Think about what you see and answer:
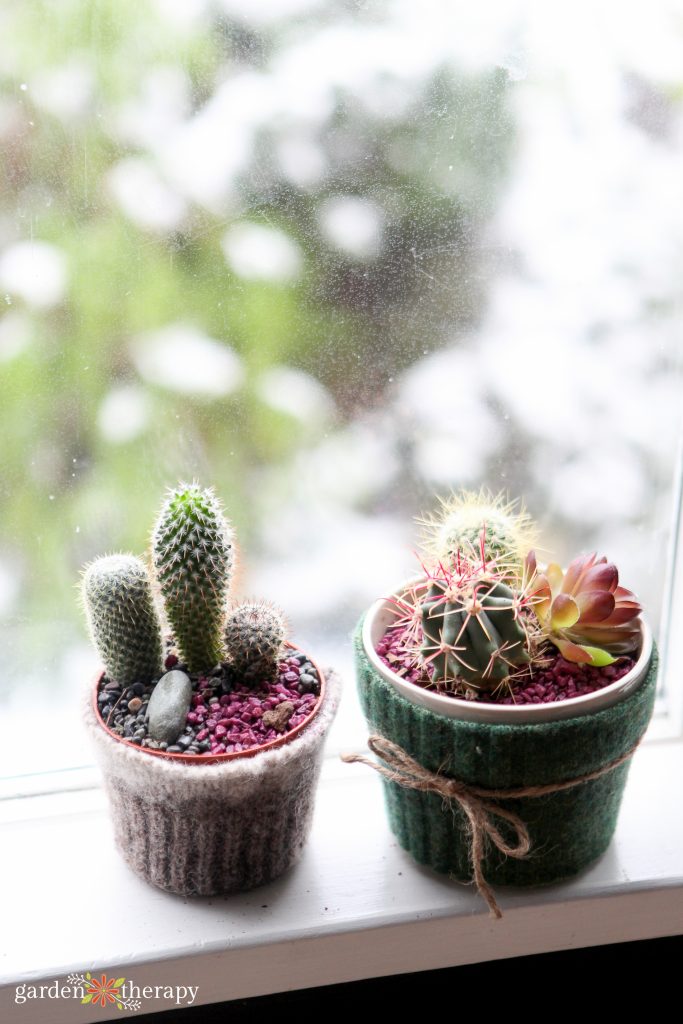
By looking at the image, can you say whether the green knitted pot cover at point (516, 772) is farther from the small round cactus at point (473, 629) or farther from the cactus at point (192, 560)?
the cactus at point (192, 560)

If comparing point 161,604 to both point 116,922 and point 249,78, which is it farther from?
point 249,78

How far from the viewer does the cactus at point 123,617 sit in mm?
884

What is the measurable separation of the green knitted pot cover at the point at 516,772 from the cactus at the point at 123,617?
0.20 metres

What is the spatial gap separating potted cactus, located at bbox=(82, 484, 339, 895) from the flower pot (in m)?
0.09

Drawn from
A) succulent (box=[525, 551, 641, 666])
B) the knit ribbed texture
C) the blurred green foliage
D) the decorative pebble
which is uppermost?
the blurred green foliage

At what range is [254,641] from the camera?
3.00 feet

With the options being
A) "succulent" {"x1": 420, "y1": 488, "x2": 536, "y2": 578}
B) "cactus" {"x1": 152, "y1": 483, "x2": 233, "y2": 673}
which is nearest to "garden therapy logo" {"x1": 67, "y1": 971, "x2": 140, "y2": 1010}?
"cactus" {"x1": 152, "y1": 483, "x2": 233, "y2": 673}

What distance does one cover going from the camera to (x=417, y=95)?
36.5 inches

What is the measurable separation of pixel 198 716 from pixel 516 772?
0.30m

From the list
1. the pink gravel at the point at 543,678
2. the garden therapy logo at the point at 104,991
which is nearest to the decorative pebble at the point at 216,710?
the pink gravel at the point at 543,678

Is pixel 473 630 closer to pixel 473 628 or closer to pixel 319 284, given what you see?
pixel 473 628

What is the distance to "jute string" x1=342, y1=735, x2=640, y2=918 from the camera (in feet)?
2.69

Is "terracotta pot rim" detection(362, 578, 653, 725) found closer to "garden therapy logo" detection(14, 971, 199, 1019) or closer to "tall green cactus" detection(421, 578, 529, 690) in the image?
"tall green cactus" detection(421, 578, 529, 690)

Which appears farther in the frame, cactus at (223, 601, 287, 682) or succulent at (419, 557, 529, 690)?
cactus at (223, 601, 287, 682)
